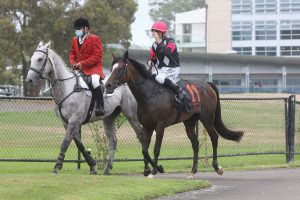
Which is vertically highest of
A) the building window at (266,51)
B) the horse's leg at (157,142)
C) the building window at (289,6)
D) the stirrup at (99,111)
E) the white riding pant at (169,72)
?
the building window at (289,6)

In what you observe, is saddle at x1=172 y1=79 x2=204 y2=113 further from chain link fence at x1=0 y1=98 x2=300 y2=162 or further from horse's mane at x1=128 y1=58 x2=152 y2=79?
chain link fence at x1=0 y1=98 x2=300 y2=162

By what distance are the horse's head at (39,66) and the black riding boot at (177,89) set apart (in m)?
2.22

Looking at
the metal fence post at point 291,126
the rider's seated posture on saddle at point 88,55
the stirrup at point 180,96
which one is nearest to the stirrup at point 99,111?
the rider's seated posture on saddle at point 88,55

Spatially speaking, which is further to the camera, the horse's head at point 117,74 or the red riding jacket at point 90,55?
the red riding jacket at point 90,55

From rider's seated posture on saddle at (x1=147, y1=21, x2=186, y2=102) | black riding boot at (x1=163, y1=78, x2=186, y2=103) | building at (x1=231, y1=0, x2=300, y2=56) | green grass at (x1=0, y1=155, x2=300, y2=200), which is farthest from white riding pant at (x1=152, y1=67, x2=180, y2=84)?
building at (x1=231, y1=0, x2=300, y2=56)

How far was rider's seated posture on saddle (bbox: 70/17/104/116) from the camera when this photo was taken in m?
14.4

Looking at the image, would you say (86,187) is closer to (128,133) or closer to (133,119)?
(133,119)

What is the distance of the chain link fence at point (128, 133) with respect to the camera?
17.8 m

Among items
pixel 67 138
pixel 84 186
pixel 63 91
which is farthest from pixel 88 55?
pixel 84 186

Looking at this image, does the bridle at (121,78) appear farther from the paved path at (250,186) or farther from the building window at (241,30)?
the building window at (241,30)

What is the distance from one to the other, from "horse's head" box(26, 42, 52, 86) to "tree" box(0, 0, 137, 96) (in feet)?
139

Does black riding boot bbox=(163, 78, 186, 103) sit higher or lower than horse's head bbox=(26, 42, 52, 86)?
lower

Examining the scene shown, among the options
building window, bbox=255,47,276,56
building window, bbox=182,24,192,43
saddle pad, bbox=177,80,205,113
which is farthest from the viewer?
building window, bbox=182,24,192,43

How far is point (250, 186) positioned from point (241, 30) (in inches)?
4109
